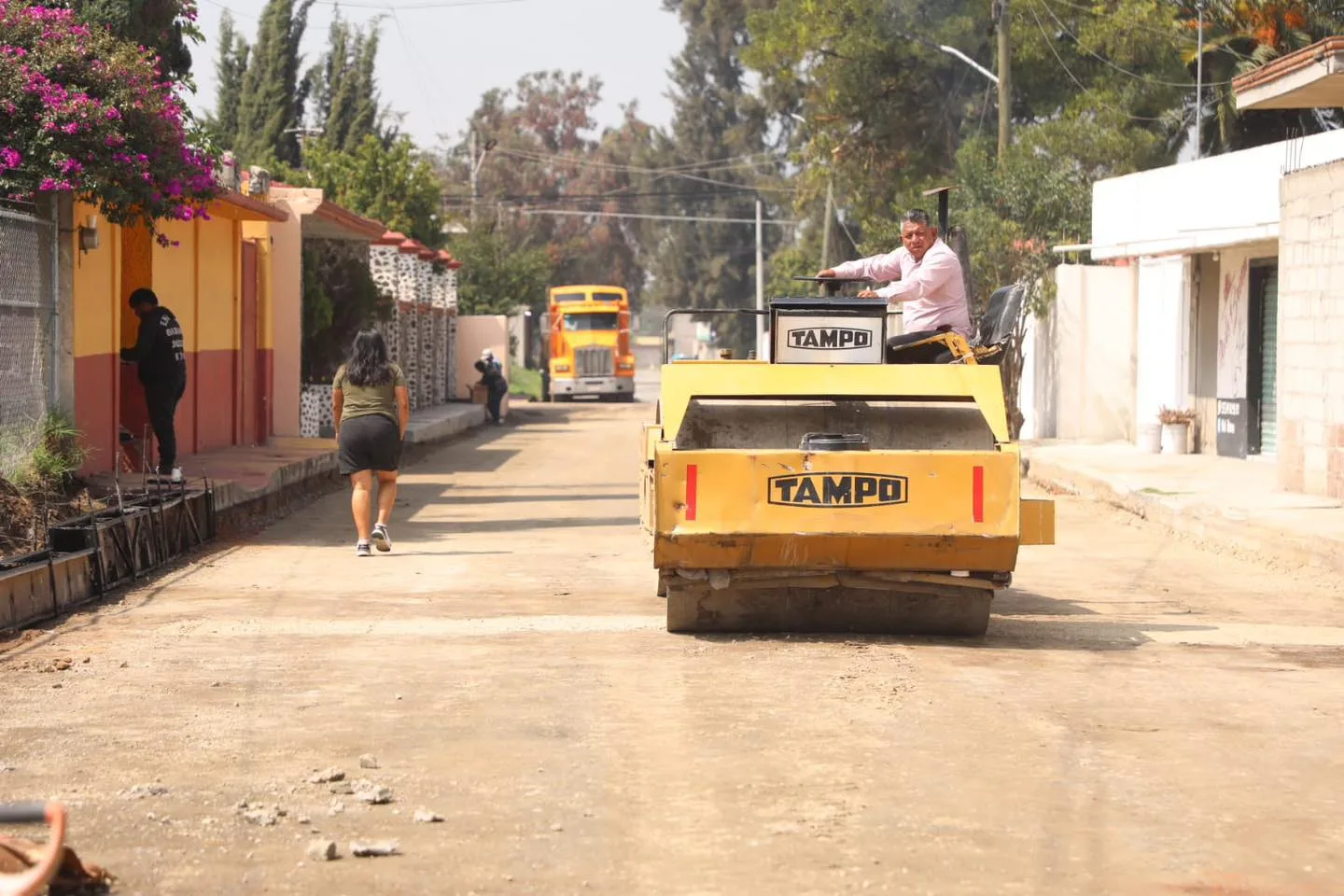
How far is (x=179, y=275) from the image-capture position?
2238 centimetres

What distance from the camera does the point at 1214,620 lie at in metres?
11.7

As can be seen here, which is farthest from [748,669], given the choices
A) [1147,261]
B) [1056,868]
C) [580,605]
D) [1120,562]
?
[1147,261]

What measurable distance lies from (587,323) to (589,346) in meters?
1.26

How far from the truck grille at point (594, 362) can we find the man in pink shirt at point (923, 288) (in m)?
52.8

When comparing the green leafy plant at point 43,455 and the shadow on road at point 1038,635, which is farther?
the green leafy plant at point 43,455

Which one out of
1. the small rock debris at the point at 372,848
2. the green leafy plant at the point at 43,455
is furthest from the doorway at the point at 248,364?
the small rock debris at the point at 372,848

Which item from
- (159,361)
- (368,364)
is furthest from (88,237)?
(368,364)

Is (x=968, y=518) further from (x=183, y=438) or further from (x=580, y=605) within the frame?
(x=183, y=438)

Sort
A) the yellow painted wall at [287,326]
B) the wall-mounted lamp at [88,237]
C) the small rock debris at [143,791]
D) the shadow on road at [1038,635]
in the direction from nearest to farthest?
the small rock debris at [143,791] < the shadow on road at [1038,635] < the wall-mounted lamp at [88,237] < the yellow painted wall at [287,326]

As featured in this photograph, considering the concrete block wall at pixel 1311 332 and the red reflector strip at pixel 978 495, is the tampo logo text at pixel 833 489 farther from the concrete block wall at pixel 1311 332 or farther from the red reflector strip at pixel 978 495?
the concrete block wall at pixel 1311 332

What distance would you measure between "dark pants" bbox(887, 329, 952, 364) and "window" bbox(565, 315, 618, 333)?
5390 cm

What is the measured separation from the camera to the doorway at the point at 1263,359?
26.2m

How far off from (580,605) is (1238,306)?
17.5m

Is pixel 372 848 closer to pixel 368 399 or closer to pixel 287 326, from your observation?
pixel 368 399
